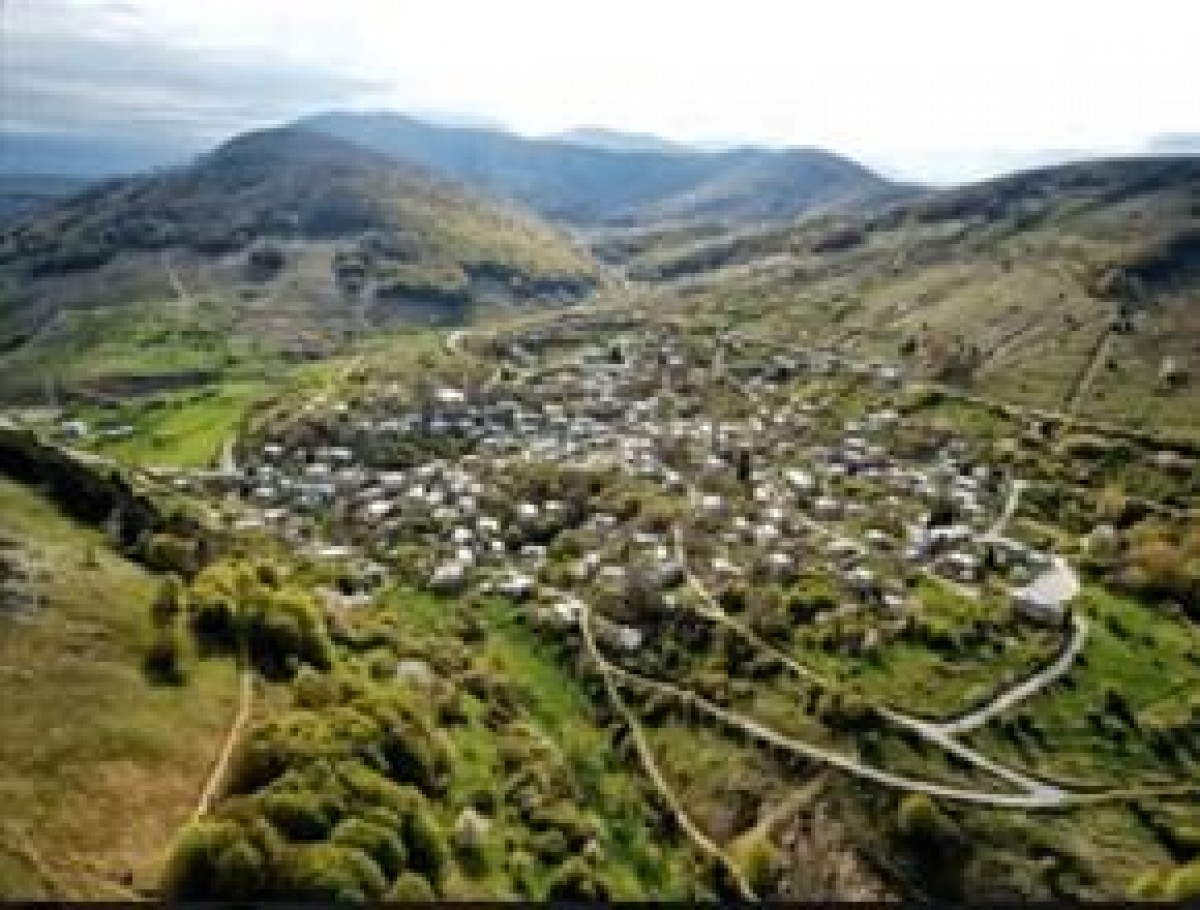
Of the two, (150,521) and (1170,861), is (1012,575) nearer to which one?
(1170,861)

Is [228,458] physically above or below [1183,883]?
below

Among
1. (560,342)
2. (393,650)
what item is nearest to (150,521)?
(393,650)

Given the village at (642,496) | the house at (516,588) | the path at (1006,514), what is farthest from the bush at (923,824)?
the path at (1006,514)

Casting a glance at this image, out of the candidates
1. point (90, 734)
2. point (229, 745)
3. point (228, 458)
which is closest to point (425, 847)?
point (229, 745)

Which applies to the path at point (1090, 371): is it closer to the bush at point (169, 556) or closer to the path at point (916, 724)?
the path at point (916, 724)

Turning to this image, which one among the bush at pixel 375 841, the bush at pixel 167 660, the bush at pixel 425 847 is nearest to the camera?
the bush at pixel 375 841

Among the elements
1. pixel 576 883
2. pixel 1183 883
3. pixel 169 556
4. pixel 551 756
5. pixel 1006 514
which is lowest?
pixel 1006 514

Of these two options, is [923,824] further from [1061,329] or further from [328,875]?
[1061,329]

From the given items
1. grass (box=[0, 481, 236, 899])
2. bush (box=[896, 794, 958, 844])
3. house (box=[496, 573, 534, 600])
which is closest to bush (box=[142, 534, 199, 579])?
grass (box=[0, 481, 236, 899])
